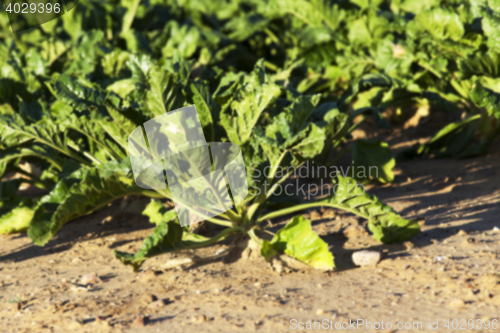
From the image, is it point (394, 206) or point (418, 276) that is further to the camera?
point (394, 206)

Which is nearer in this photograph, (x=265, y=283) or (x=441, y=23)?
(x=265, y=283)

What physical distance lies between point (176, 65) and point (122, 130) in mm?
511

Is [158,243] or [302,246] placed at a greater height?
[158,243]

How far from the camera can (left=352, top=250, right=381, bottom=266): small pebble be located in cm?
246

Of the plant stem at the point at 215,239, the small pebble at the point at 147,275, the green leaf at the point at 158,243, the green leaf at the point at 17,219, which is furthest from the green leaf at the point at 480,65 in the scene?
the green leaf at the point at 17,219

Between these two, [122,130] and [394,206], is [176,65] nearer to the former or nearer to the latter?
[122,130]

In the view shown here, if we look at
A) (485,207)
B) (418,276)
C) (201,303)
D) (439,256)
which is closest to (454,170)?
(485,207)

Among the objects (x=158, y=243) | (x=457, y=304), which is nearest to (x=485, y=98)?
(x=457, y=304)

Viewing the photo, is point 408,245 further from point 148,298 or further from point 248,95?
point 148,298

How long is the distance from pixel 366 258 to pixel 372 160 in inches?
46.5

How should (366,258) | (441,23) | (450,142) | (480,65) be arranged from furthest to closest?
(450,142), (441,23), (480,65), (366,258)

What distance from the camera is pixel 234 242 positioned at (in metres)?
2.77

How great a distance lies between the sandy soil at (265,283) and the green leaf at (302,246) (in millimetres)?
79

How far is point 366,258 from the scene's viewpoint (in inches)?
96.9
